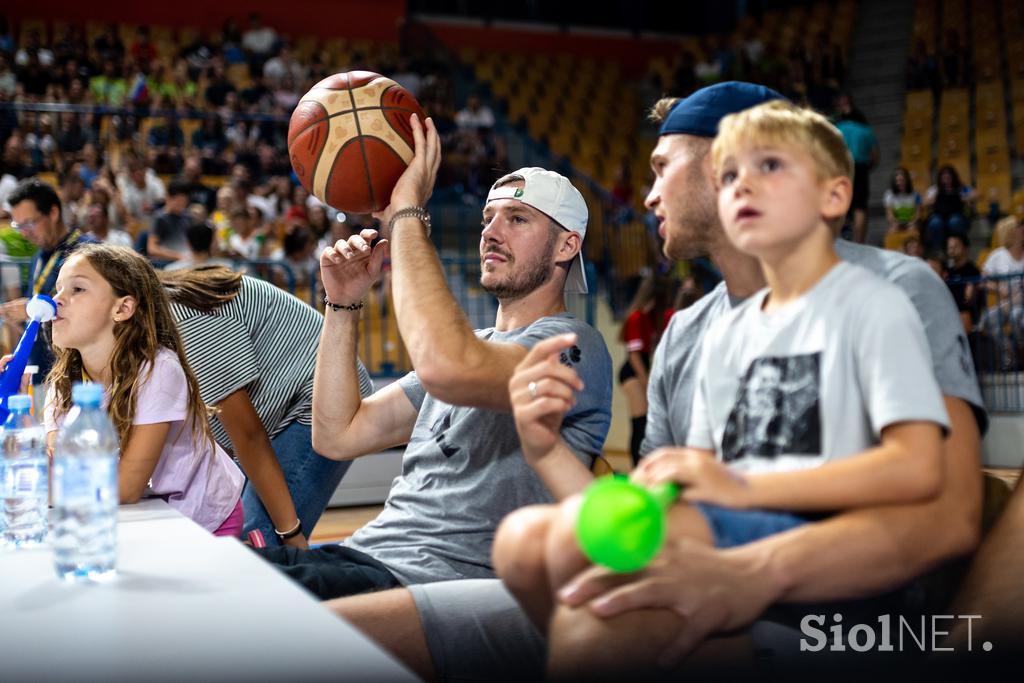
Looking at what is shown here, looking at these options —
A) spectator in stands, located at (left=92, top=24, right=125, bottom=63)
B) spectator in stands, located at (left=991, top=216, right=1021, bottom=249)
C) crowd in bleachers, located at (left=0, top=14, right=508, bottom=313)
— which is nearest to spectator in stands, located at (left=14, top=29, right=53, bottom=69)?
crowd in bleachers, located at (left=0, top=14, right=508, bottom=313)

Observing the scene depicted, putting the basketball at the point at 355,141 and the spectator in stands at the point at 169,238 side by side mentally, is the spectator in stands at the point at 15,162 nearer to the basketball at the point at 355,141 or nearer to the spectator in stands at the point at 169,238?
the spectator in stands at the point at 169,238

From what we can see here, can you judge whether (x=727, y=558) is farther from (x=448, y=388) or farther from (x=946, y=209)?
(x=946, y=209)

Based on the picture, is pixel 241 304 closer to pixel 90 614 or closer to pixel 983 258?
pixel 90 614

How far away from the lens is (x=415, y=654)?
65.5 inches

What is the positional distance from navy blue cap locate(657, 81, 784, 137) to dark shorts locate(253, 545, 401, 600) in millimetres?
917

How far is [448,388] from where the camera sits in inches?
67.6

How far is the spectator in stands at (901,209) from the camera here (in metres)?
9.02

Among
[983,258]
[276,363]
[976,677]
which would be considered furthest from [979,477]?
[983,258]

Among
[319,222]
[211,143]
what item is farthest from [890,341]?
[211,143]

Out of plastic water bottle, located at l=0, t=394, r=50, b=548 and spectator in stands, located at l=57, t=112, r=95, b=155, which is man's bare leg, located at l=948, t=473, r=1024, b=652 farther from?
spectator in stands, located at l=57, t=112, r=95, b=155

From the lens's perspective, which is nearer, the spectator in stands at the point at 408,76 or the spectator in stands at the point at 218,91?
the spectator in stands at the point at 218,91

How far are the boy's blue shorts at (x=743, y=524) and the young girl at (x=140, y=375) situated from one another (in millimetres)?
1327

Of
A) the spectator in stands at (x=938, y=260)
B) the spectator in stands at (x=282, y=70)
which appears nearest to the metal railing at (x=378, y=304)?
the spectator in stands at (x=938, y=260)

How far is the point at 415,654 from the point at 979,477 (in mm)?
900
